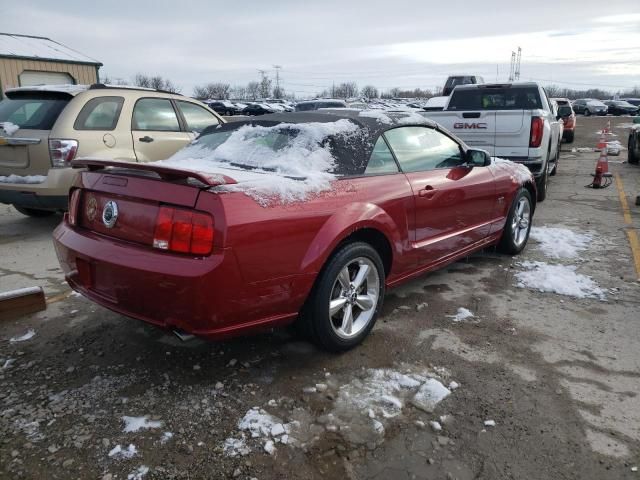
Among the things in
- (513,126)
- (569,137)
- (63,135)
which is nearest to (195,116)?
(63,135)

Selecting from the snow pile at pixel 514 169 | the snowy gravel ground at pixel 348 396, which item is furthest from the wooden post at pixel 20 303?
the snow pile at pixel 514 169

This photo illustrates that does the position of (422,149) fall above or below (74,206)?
above

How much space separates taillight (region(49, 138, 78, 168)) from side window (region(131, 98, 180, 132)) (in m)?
0.85

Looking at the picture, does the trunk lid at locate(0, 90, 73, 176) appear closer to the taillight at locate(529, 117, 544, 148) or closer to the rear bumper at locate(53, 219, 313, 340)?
the rear bumper at locate(53, 219, 313, 340)

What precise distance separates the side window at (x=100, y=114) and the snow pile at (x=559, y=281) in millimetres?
4911

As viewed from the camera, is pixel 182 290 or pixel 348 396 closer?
pixel 182 290

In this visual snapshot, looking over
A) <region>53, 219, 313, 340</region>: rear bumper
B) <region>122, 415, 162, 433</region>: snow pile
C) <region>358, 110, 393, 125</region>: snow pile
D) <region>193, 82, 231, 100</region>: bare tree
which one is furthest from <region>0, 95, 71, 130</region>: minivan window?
<region>193, 82, 231, 100</region>: bare tree

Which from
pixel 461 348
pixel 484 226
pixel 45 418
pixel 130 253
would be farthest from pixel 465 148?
pixel 45 418

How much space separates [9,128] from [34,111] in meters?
0.34

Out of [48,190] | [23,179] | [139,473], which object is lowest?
[139,473]

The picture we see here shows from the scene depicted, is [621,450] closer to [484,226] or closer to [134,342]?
Result: [484,226]

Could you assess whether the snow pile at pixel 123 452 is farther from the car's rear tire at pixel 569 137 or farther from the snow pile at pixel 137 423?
the car's rear tire at pixel 569 137

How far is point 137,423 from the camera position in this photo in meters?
2.57

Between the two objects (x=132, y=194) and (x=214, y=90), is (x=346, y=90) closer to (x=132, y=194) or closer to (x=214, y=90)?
(x=214, y=90)
